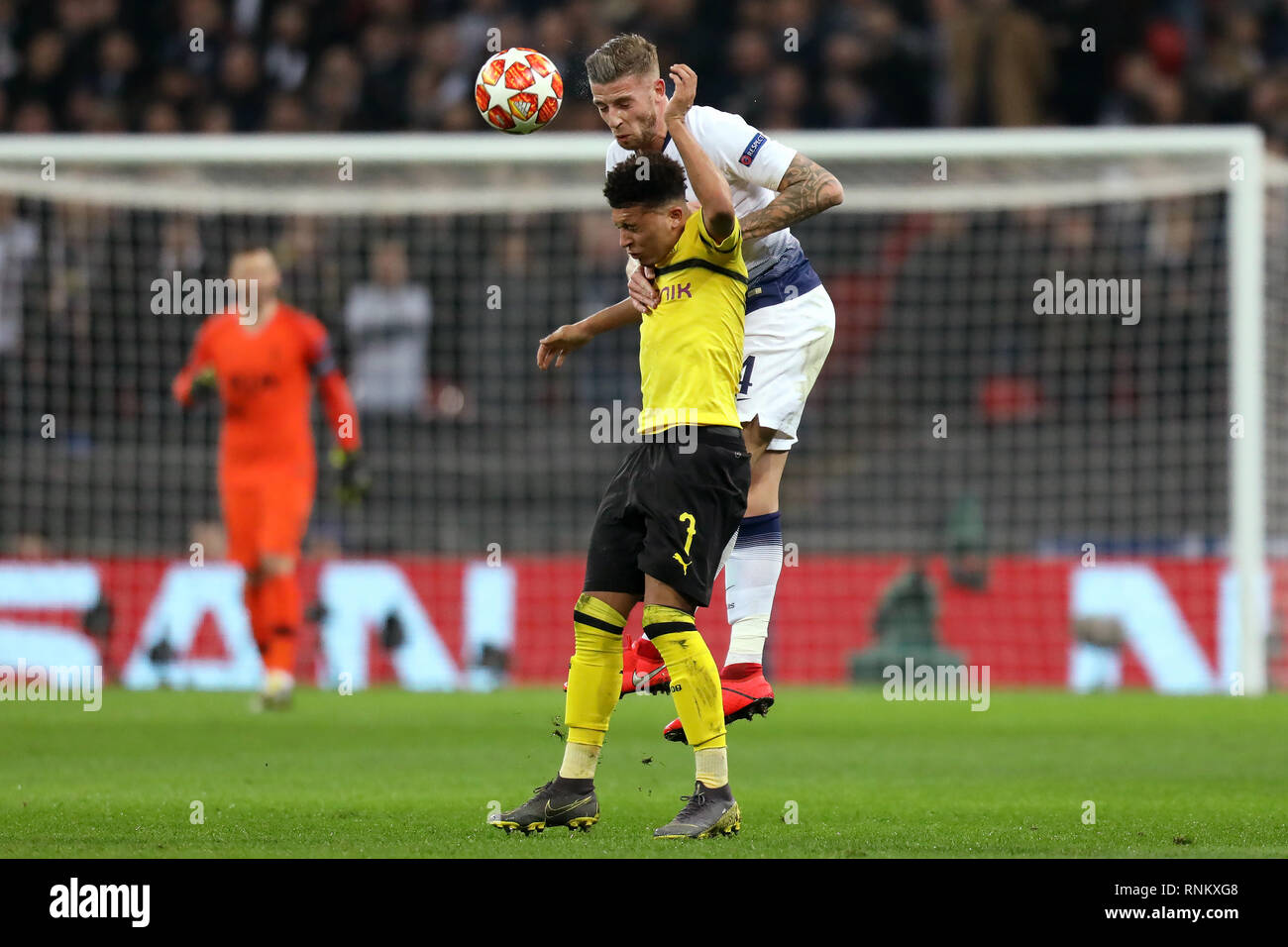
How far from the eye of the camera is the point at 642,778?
7.58 metres

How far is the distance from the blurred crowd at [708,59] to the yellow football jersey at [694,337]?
446 inches

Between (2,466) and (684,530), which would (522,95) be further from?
(2,466)

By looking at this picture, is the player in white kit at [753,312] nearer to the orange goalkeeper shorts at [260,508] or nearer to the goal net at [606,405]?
the orange goalkeeper shorts at [260,508]

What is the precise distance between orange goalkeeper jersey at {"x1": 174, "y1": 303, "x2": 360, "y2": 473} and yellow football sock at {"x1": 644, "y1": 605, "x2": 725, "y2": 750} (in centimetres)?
639

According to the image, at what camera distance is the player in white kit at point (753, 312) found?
6121 mm

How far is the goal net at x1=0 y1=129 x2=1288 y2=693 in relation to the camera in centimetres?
1318

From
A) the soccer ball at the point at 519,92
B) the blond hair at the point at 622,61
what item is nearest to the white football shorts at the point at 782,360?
the soccer ball at the point at 519,92

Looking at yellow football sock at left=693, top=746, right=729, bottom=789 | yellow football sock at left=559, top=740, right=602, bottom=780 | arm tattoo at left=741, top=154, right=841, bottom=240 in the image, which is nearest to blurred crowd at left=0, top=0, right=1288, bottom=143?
arm tattoo at left=741, top=154, right=841, bottom=240

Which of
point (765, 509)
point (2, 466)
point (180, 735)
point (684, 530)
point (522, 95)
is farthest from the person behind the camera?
point (2, 466)

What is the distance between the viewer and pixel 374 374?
15078 millimetres

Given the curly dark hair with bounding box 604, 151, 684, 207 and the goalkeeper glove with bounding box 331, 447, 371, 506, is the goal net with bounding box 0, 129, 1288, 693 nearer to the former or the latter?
the goalkeeper glove with bounding box 331, 447, 371, 506

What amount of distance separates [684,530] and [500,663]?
834 cm

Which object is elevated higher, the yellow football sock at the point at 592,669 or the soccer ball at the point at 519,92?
the soccer ball at the point at 519,92
